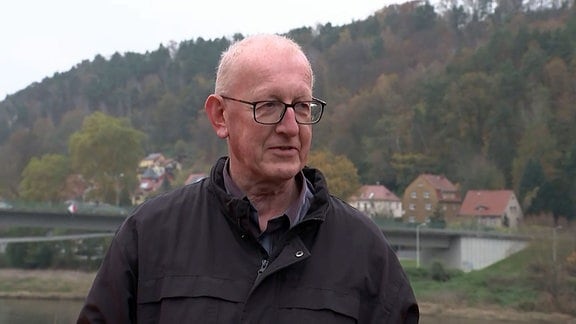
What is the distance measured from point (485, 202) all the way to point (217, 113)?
50.2 m

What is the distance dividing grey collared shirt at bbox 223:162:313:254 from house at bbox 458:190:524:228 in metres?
47.4

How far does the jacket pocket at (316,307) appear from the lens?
7.05 ft

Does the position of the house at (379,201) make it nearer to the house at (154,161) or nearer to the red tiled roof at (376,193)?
the red tiled roof at (376,193)

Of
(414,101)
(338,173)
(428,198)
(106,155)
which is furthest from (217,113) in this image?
(414,101)

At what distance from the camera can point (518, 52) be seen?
63.8 m

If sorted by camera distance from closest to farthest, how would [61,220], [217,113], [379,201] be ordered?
[217,113] < [61,220] < [379,201]

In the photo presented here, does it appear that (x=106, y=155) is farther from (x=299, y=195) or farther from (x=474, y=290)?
(x=299, y=195)

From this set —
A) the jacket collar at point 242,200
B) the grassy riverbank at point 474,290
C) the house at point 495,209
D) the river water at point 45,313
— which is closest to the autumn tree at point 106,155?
the grassy riverbank at point 474,290

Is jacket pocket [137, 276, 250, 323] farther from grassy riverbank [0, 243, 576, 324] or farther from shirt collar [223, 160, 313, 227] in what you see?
grassy riverbank [0, 243, 576, 324]

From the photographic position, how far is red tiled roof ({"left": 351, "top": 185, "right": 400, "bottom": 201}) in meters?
54.1

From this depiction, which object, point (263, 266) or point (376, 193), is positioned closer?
point (263, 266)

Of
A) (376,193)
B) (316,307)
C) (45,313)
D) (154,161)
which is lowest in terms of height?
(154,161)

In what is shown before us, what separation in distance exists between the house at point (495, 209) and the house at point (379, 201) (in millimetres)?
4009

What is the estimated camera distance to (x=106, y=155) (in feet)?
172
